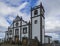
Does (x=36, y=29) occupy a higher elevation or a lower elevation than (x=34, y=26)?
lower

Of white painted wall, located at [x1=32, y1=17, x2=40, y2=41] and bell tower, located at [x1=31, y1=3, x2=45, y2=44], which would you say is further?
white painted wall, located at [x1=32, y1=17, x2=40, y2=41]

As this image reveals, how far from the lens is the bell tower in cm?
3266

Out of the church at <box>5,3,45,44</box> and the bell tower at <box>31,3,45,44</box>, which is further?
the church at <box>5,3,45,44</box>

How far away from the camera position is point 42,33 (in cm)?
3312

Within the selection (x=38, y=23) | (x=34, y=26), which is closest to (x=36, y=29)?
(x=34, y=26)

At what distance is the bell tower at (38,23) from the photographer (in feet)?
107

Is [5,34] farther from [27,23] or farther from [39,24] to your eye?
[39,24]

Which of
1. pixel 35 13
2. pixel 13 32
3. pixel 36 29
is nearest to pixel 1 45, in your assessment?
pixel 36 29

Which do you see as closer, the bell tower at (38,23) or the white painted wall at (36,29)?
the bell tower at (38,23)

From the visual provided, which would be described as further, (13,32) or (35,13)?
(13,32)

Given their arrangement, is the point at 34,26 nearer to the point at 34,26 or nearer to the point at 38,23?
the point at 34,26

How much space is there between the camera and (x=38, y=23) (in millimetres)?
33250

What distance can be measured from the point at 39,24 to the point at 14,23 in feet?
36.3

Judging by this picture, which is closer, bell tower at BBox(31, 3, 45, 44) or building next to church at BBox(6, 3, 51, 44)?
bell tower at BBox(31, 3, 45, 44)
